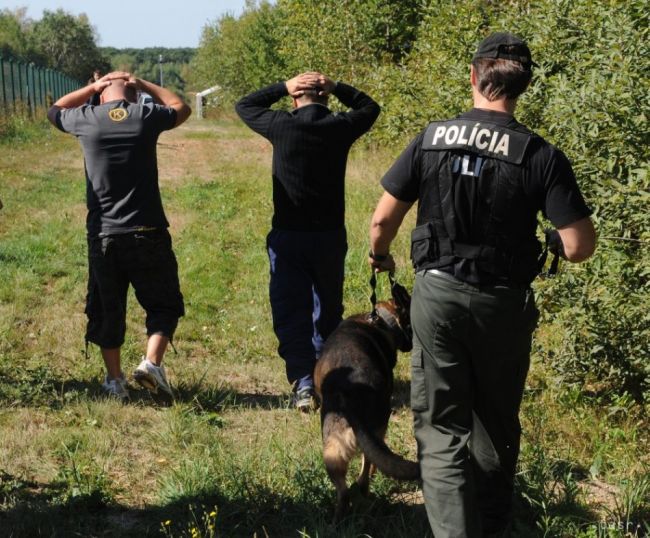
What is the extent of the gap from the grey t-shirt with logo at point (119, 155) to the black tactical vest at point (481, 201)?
8.43 feet

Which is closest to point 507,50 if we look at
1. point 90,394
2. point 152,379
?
point 152,379

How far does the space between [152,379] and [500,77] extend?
315 centimetres

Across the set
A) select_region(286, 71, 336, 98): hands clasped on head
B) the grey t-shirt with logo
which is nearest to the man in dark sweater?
select_region(286, 71, 336, 98): hands clasped on head

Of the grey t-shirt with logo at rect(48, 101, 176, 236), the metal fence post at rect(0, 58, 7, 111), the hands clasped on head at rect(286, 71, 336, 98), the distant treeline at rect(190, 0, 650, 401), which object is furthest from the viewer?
the metal fence post at rect(0, 58, 7, 111)

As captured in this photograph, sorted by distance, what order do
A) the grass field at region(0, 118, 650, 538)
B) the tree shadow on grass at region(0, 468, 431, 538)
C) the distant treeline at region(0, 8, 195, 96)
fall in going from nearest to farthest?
the tree shadow on grass at region(0, 468, 431, 538) → the grass field at region(0, 118, 650, 538) → the distant treeline at region(0, 8, 195, 96)

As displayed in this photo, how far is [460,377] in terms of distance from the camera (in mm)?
3232

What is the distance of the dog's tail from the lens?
324cm

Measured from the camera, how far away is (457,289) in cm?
314

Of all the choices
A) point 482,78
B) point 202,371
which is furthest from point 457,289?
point 202,371

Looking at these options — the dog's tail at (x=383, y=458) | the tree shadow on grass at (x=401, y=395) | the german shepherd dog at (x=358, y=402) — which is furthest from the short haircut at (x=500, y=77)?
the tree shadow on grass at (x=401, y=395)

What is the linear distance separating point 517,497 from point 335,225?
216 centimetres

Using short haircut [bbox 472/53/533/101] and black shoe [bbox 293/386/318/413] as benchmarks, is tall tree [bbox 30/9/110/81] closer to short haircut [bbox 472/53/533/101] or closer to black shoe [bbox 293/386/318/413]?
black shoe [bbox 293/386/318/413]

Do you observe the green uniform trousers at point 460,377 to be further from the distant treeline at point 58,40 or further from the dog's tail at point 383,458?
the distant treeline at point 58,40

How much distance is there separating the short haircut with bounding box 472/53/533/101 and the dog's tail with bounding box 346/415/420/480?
1546 millimetres
